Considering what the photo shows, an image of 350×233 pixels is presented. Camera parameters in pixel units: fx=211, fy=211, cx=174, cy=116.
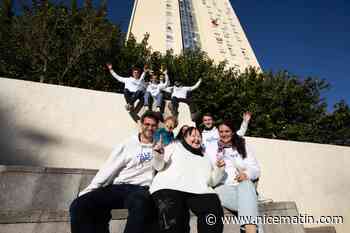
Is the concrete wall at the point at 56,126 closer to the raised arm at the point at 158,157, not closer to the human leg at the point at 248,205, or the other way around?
the raised arm at the point at 158,157

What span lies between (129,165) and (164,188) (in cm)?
51

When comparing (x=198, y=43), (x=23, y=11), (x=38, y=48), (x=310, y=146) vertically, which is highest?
(x=198, y=43)

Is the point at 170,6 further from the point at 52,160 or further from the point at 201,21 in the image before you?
the point at 52,160

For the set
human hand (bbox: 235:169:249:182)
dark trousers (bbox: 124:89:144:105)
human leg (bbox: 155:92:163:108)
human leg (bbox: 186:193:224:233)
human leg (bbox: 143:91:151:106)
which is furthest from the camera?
human leg (bbox: 155:92:163:108)

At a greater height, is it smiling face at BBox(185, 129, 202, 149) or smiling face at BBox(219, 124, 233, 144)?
smiling face at BBox(219, 124, 233, 144)

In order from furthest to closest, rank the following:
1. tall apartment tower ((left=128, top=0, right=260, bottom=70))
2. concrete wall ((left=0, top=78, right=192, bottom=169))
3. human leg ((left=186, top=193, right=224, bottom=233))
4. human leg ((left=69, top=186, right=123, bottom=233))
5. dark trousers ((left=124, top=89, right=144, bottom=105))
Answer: tall apartment tower ((left=128, top=0, right=260, bottom=70)), dark trousers ((left=124, top=89, right=144, bottom=105)), concrete wall ((left=0, top=78, right=192, bottom=169)), human leg ((left=186, top=193, right=224, bottom=233)), human leg ((left=69, top=186, right=123, bottom=233))

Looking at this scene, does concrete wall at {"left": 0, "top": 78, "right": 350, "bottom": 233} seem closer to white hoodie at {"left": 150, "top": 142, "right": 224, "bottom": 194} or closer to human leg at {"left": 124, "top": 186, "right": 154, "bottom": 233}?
white hoodie at {"left": 150, "top": 142, "right": 224, "bottom": 194}

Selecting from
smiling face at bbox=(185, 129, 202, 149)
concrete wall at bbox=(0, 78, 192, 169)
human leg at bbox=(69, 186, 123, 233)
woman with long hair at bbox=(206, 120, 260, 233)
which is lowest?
human leg at bbox=(69, 186, 123, 233)

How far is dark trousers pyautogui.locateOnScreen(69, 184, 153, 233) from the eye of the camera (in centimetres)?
174

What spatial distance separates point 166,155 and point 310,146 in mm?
7312

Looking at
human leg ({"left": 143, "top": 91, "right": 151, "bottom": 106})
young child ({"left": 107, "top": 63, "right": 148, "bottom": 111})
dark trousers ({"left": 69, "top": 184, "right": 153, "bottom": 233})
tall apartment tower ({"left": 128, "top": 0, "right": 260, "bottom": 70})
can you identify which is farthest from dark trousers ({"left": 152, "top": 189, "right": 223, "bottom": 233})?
tall apartment tower ({"left": 128, "top": 0, "right": 260, "bottom": 70})

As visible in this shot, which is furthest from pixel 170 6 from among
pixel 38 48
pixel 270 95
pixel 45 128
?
pixel 45 128

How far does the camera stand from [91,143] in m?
5.15

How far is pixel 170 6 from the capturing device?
26.7 meters
